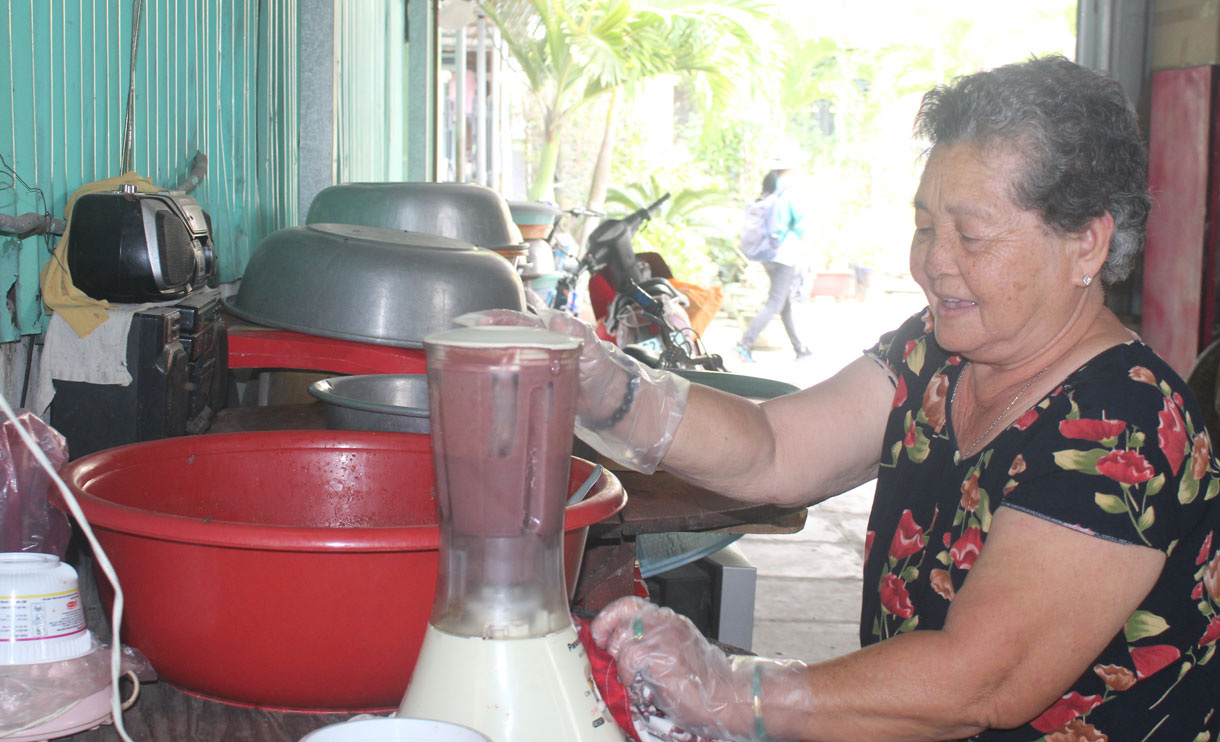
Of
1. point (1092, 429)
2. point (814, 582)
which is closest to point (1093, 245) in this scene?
point (1092, 429)

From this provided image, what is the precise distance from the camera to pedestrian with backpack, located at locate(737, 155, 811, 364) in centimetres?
1104

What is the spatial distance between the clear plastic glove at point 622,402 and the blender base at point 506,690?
1.77ft

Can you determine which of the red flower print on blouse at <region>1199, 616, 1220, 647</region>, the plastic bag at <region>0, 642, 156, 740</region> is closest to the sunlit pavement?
the red flower print on blouse at <region>1199, 616, 1220, 647</region>

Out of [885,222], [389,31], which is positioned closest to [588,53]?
[389,31]

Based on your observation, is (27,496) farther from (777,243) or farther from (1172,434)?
(777,243)

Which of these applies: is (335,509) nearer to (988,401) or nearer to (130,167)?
(988,401)

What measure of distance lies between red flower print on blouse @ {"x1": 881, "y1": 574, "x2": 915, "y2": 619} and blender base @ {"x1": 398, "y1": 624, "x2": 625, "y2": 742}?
2.83 ft

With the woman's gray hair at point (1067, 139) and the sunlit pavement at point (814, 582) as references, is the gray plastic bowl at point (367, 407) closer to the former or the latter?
the woman's gray hair at point (1067, 139)

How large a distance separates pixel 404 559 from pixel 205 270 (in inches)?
43.3

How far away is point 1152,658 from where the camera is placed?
1461 mm

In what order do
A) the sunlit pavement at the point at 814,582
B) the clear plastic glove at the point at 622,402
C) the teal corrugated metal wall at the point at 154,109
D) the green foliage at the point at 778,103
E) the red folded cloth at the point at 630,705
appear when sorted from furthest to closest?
the green foliage at the point at 778,103 → the sunlit pavement at the point at 814,582 → the teal corrugated metal wall at the point at 154,109 → the clear plastic glove at the point at 622,402 → the red folded cloth at the point at 630,705

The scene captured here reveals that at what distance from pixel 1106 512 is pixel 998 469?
21 centimetres

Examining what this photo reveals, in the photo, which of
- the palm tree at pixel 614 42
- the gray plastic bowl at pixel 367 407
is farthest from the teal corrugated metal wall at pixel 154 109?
the palm tree at pixel 614 42

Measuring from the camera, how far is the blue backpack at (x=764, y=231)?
1102 centimetres
